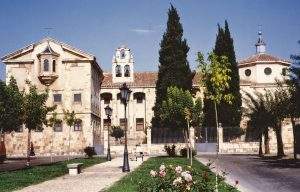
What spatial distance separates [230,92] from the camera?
49531 millimetres

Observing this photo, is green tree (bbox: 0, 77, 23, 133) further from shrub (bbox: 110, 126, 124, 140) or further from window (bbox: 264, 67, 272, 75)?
window (bbox: 264, 67, 272, 75)

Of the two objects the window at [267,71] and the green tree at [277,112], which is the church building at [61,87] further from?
the green tree at [277,112]

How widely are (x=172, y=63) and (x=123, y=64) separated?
34.5 ft

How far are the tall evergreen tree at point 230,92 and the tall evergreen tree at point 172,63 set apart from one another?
3601 millimetres

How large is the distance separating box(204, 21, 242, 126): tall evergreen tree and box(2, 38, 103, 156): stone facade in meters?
12.4

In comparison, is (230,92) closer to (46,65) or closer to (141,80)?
(141,80)

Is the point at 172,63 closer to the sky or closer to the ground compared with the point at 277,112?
closer to the sky

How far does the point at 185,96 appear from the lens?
128 feet

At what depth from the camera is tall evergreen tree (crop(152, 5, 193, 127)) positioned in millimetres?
48688

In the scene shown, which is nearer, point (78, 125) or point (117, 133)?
point (78, 125)

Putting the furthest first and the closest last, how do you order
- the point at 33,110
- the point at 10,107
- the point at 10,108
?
the point at 10,107 < the point at 10,108 < the point at 33,110

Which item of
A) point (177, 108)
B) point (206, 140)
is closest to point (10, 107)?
point (177, 108)

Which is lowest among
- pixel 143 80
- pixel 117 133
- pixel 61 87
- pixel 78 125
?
pixel 117 133

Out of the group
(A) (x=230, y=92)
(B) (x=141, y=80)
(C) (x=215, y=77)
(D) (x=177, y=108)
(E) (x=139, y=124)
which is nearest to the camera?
(C) (x=215, y=77)
